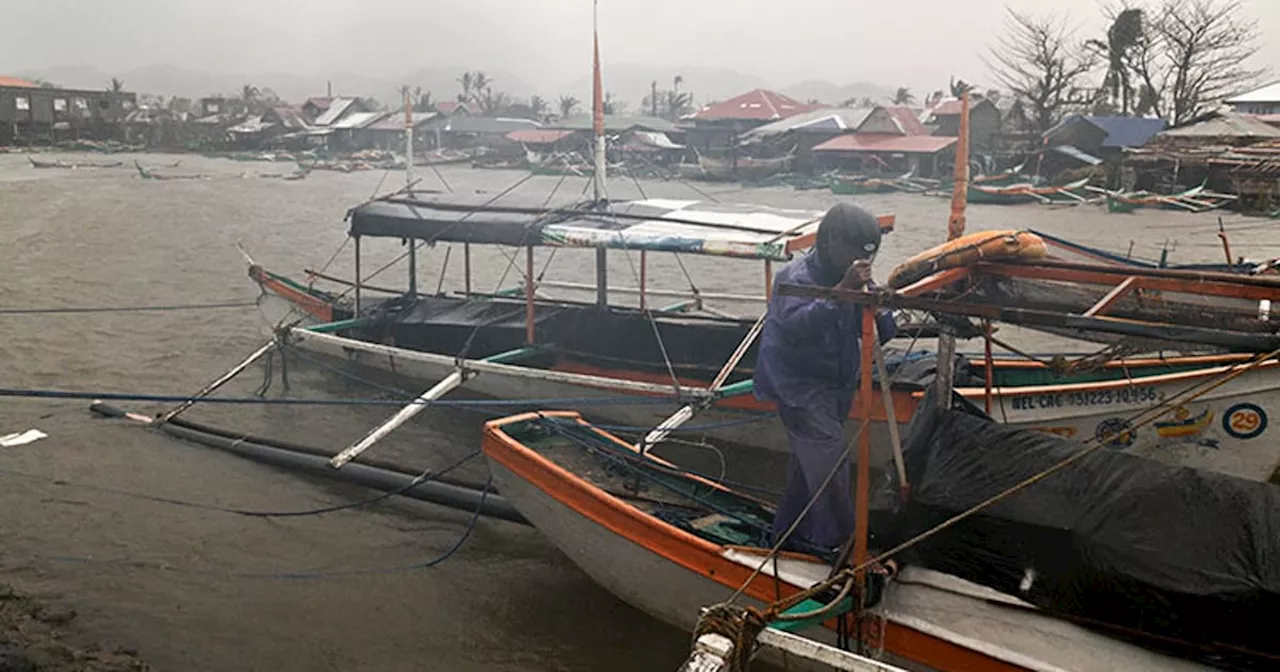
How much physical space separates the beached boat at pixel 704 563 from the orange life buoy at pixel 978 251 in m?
1.38

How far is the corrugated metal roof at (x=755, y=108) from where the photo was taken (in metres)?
50.3

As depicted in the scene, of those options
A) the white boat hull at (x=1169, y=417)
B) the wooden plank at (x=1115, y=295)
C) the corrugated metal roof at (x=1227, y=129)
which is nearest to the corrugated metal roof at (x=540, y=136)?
the corrugated metal roof at (x=1227, y=129)

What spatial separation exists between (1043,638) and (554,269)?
1499 centimetres

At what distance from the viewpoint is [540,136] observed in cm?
5216

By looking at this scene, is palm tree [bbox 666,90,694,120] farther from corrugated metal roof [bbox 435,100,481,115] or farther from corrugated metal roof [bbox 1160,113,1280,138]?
corrugated metal roof [bbox 1160,113,1280,138]

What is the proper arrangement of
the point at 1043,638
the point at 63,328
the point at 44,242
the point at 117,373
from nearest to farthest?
the point at 1043,638
the point at 117,373
the point at 63,328
the point at 44,242

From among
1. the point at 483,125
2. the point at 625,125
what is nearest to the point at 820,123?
the point at 625,125

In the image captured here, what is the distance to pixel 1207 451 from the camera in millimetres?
6410

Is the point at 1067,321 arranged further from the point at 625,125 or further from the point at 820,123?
the point at 625,125

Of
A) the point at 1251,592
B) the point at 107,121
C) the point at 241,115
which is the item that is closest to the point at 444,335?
the point at 1251,592

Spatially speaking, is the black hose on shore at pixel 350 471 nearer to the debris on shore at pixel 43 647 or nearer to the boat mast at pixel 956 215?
the debris on shore at pixel 43 647

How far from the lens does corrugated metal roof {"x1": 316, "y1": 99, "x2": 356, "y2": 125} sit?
62.5 m

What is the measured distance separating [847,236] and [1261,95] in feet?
131

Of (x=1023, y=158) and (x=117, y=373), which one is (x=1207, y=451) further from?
(x=1023, y=158)
